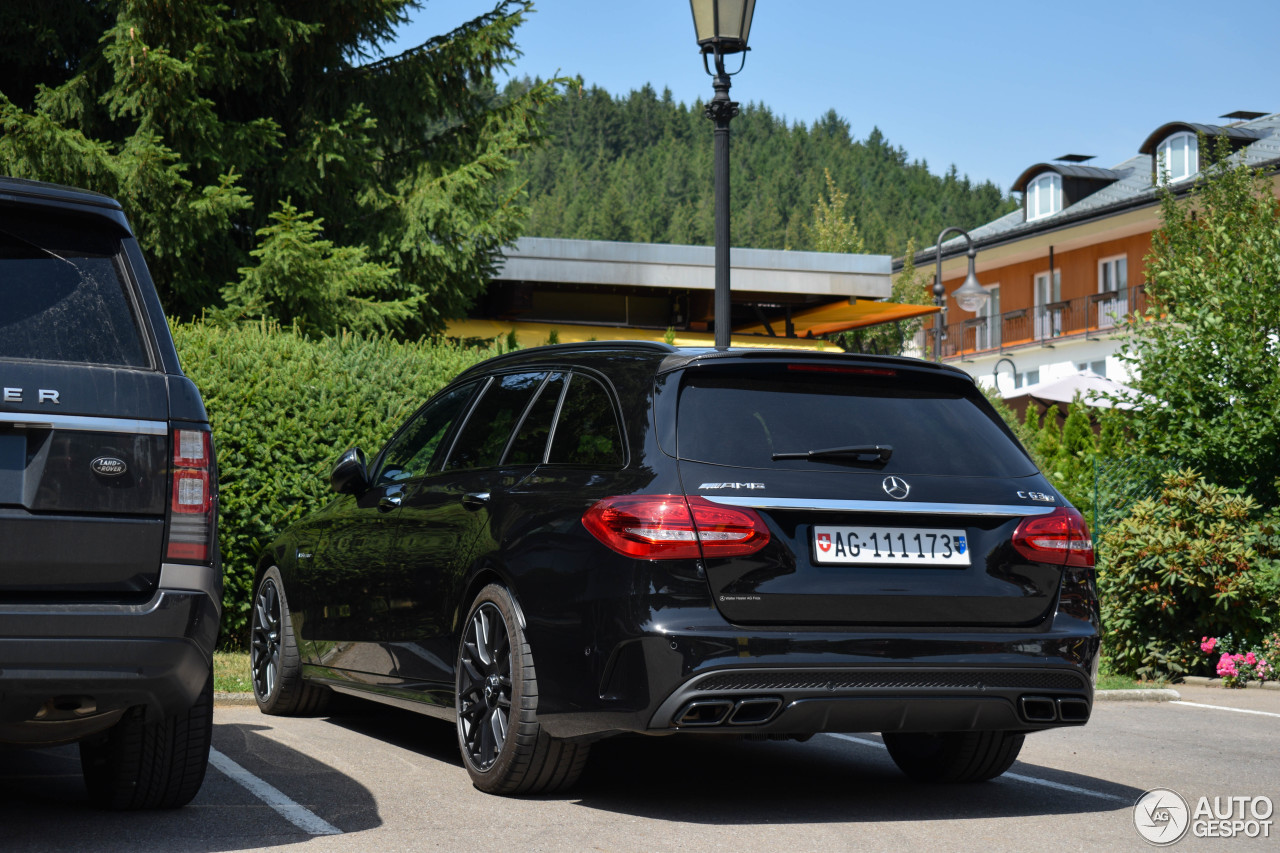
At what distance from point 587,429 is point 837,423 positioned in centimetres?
97

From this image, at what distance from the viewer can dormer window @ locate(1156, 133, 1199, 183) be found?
4384 centimetres

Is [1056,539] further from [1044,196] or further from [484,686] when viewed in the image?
[1044,196]

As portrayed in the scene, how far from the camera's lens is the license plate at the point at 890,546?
205 inches

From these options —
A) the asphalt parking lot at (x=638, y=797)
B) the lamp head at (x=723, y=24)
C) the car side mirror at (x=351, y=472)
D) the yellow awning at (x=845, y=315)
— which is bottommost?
the asphalt parking lot at (x=638, y=797)

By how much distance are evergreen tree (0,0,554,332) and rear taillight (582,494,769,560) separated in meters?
10.7

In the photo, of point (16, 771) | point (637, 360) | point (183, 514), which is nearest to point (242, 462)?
point (16, 771)

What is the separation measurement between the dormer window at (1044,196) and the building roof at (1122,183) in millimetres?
272

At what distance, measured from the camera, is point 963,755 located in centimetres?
632

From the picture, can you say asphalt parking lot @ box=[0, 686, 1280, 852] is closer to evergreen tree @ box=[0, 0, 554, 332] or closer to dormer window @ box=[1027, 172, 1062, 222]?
evergreen tree @ box=[0, 0, 554, 332]

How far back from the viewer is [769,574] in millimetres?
5113

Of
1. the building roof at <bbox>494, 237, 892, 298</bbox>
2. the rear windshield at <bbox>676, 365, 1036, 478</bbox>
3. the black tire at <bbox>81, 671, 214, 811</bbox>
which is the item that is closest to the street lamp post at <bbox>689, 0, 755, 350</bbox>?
the rear windshield at <bbox>676, 365, 1036, 478</bbox>

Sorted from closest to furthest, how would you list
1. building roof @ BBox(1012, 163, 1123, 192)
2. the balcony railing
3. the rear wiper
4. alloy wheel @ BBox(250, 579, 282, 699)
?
the rear wiper < alloy wheel @ BBox(250, 579, 282, 699) < the balcony railing < building roof @ BBox(1012, 163, 1123, 192)

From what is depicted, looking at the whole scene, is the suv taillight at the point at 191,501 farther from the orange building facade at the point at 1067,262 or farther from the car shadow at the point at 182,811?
the orange building facade at the point at 1067,262

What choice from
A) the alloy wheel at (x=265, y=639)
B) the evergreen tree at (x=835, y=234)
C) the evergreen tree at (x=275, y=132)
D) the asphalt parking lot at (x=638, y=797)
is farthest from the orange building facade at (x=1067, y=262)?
the asphalt parking lot at (x=638, y=797)
